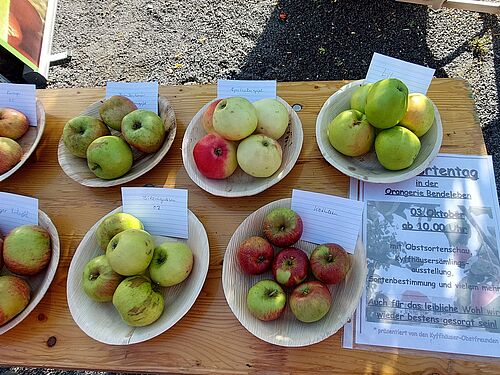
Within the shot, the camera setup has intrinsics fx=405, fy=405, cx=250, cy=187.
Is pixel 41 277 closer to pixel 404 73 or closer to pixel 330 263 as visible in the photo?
pixel 330 263

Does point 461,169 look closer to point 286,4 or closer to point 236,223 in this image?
point 236,223

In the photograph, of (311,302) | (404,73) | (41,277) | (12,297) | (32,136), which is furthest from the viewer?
(32,136)

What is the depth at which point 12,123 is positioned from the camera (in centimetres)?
125

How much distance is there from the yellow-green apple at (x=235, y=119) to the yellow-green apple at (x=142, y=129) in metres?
0.19

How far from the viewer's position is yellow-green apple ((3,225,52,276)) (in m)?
1.01

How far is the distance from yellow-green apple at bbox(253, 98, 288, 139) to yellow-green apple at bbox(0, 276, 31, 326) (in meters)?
0.71

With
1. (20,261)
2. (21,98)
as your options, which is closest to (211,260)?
(20,261)

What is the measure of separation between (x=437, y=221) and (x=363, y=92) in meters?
0.39

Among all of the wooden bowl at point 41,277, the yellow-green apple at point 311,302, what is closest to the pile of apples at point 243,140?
the yellow-green apple at point 311,302

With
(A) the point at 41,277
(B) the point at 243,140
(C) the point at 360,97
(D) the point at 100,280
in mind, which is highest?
(C) the point at 360,97

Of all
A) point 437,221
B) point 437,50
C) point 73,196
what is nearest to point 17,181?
point 73,196

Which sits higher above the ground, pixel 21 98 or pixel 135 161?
pixel 21 98

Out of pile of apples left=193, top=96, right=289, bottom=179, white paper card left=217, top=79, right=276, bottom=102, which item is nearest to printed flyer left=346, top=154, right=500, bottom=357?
pile of apples left=193, top=96, right=289, bottom=179

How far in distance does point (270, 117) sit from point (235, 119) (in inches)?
4.2
